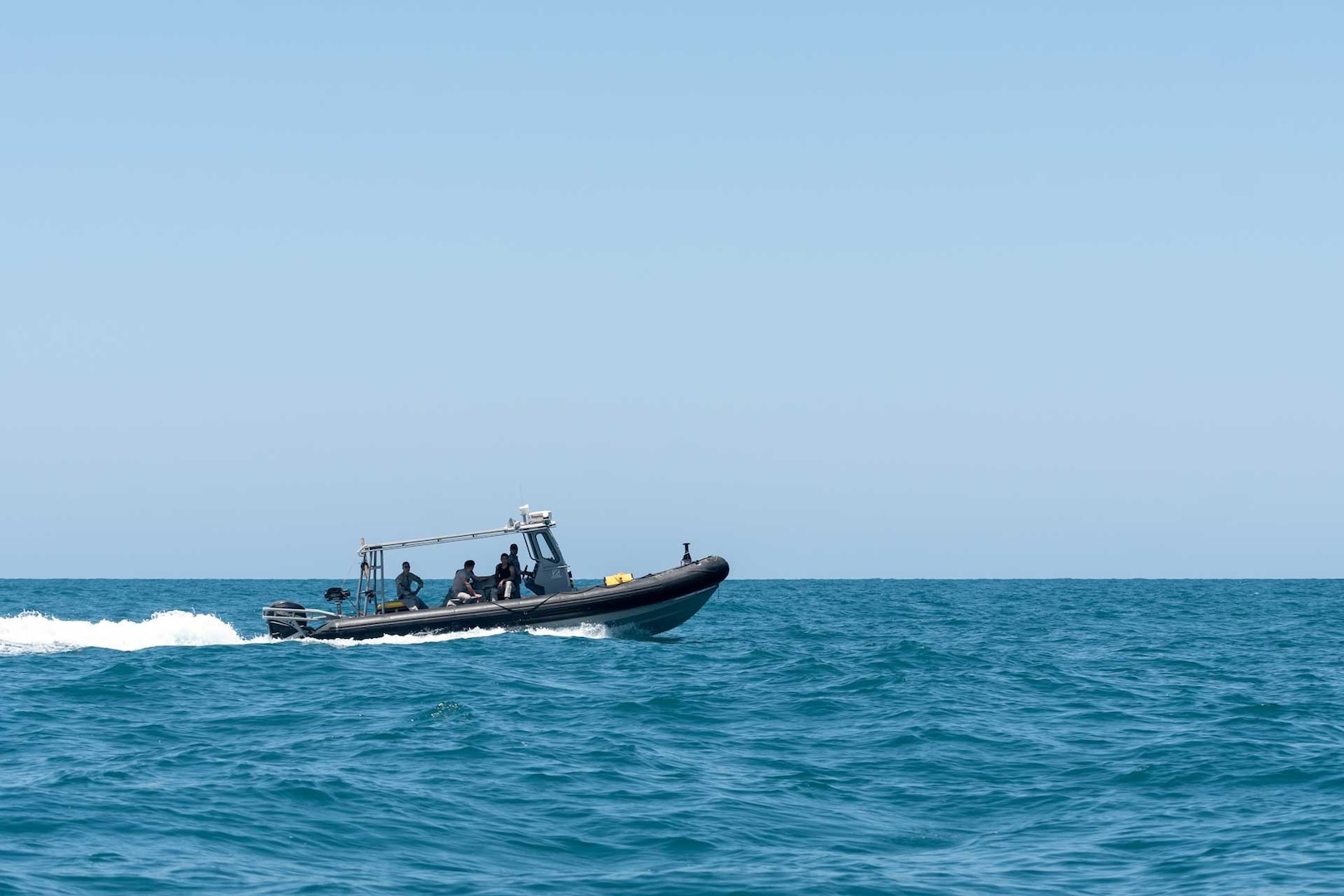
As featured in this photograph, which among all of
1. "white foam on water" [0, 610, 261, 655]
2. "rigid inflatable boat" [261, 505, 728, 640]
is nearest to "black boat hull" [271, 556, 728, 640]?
"rigid inflatable boat" [261, 505, 728, 640]

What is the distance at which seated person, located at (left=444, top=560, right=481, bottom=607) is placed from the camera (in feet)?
88.3

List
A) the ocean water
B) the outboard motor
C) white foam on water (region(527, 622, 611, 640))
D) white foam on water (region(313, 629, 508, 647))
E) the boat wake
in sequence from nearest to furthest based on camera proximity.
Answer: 1. the ocean water
2. white foam on water (region(313, 629, 508, 647))
3. the boat wake
4. white foam on water (region(527, 622, 611, 640))
5. the outboard motor


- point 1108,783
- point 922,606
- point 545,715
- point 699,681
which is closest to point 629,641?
point 699,681

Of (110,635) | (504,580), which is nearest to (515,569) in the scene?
(504,580)

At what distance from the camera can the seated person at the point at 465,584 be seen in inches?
1060

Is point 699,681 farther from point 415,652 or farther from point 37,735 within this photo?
A: point 37,735

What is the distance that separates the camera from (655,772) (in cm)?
1323

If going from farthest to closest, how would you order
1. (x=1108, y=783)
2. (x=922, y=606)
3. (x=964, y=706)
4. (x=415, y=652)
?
(x=922, y=606) → (x=415, y=652) → (x=964, y=706) → (x=1108, y=783)

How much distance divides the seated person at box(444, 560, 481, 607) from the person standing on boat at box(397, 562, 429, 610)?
69 centimetres

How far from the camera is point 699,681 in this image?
66.5 ft

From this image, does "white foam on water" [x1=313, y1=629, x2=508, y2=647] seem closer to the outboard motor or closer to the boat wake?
the boat wake

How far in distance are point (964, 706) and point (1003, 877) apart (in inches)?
336

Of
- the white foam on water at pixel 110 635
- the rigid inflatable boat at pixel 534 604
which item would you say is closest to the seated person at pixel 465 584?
the rigid inflatable boat at pixel 534 604

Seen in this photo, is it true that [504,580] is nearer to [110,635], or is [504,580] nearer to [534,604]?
[534,604]
